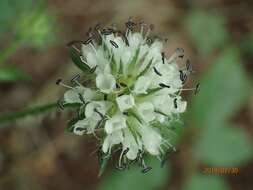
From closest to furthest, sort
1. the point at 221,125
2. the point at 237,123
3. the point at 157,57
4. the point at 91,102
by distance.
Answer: the point at 91,102
the point at 157,57
the point at 221,125
the point at 237,123

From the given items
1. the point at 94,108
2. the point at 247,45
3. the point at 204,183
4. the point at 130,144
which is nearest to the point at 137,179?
the point at 204,183

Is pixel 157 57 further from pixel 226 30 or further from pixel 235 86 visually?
pixel 226 30

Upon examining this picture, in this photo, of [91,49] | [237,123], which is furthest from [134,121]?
[237,123]

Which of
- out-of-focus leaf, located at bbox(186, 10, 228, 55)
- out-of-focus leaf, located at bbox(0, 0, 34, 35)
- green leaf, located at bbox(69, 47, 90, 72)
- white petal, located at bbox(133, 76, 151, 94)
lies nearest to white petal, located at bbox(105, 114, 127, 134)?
white petal, located at bbox(133, 76, 151, 94)

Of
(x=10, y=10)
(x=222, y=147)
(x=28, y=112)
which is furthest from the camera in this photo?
(x=222, y=147)

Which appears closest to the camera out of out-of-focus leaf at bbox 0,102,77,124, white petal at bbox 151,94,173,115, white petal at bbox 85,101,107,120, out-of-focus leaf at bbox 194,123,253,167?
white petal at bbox 85,101,107,120

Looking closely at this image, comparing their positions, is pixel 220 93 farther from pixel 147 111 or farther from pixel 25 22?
pixel 147 111

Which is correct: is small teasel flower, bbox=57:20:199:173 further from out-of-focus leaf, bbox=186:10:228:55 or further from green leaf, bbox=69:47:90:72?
out-of-focus leaf, bbox=186:10:228:55

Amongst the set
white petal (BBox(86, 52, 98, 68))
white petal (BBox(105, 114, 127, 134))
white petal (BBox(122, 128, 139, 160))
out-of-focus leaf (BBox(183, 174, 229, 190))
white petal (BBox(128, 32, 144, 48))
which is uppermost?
white petal (BBox(128, 32, 144, 48))
